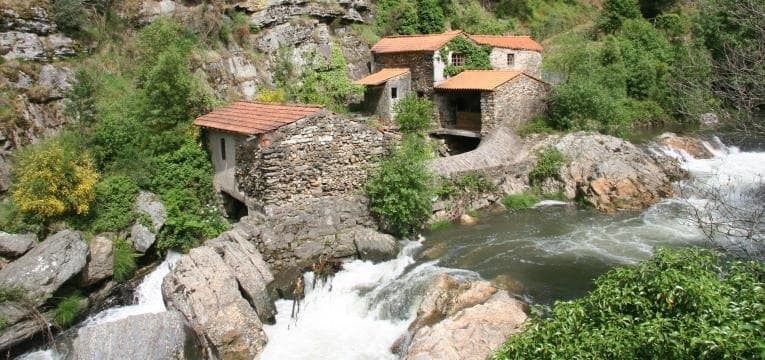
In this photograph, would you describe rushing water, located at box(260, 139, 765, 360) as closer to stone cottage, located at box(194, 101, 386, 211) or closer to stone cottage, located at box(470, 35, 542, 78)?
stone cottage, located at box(194, 101, 386, 211)

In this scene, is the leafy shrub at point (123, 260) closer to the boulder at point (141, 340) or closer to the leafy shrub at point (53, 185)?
the leafy shrub at point (53, 185)

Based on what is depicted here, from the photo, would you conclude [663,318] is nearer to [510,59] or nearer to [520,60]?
[510,59]

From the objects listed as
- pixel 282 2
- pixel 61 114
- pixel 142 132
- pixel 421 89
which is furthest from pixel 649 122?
pixel 61 114

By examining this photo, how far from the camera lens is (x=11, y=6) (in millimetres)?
21906

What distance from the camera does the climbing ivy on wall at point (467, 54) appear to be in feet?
89.2

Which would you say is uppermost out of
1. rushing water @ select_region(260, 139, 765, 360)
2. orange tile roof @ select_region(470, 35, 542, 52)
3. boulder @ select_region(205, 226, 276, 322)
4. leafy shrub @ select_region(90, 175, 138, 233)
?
orange tile roof @ select_region(470, 35, 542, 52)

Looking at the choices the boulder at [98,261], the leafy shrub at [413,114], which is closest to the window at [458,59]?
the leafy shrub at [413,114]

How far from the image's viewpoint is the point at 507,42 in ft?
98.9

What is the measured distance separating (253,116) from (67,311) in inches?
299

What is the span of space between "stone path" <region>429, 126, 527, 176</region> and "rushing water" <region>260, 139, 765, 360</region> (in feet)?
6.50

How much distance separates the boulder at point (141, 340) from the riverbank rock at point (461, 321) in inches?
176

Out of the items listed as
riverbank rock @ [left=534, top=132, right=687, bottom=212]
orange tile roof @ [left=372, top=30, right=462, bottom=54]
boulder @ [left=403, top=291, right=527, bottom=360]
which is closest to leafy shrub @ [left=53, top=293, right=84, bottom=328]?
boulder @ [left=403, top=291, right=527, bottom=360]

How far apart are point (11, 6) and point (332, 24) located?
46.9 feet

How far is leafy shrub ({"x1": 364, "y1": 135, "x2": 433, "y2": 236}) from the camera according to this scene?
1680 cm
